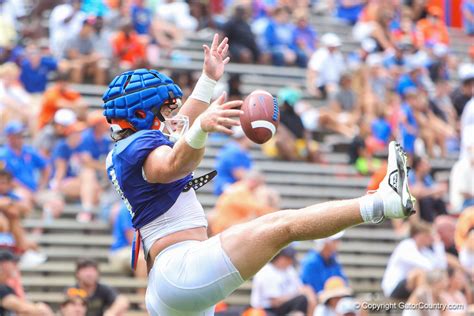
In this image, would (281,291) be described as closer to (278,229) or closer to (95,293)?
(95,293)

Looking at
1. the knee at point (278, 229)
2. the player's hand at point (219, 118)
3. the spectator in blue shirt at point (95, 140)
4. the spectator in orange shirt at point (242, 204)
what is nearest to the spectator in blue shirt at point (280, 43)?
the spectator in blue shirt at point (95, 140)

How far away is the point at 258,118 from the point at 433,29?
1498 centimetres

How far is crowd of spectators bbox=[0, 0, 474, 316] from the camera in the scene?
1220cm

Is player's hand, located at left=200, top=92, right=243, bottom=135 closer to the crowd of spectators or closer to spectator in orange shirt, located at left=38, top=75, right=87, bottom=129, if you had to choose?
the crowd of spectators

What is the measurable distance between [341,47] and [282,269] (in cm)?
748

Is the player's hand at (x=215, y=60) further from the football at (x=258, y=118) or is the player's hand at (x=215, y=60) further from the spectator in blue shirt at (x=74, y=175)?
the spectator in blue shirt at (x=74, y=175)

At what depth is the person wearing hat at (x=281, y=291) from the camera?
467 inches

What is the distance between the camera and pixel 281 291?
12.1 meters

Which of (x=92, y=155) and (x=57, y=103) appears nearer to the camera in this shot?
(x=92, y=155)

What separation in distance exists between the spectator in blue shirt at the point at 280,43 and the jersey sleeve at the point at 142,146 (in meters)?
11.2

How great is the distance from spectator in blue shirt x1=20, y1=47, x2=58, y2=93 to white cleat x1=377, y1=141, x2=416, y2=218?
945 centimetres

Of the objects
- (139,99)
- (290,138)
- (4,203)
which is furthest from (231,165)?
(139,99)

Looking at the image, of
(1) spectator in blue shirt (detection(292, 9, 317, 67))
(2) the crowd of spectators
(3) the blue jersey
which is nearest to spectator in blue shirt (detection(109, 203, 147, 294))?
(2) the crowd of spectators

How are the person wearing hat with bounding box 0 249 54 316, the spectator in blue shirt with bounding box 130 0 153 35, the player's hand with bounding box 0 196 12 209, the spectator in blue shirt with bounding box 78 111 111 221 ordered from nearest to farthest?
1. the person wearing hat with bounding box 0 249 54 316
2. the player's hand with bounding box 0 196 12 209
3. the spectator in blue shirt with bounding box 78 111 111 221
4. the spectator in blue shirt with bounding box 130 0 153 35
